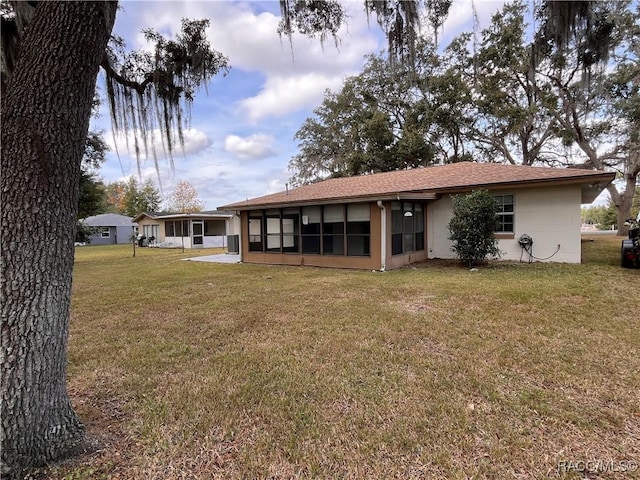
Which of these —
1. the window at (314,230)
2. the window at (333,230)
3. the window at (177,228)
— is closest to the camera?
the window at (314,230)

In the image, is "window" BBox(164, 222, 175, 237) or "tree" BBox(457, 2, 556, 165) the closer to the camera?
"tree" BBox(457, 2, 556, 165)

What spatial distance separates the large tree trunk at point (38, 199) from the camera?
1.90 metres

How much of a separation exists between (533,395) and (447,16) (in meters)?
3.09

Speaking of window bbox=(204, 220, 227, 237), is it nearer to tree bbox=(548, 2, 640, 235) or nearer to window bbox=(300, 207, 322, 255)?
window bbox=(300, 207, 322, 255)

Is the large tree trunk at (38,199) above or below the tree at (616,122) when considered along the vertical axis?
below

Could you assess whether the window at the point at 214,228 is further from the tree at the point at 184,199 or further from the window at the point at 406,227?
the tree at the point at 184,199

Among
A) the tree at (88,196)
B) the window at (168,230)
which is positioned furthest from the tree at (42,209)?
the window at (168,230)

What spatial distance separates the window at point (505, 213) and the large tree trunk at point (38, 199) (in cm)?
1097

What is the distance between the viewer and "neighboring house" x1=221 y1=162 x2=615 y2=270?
9.59 m

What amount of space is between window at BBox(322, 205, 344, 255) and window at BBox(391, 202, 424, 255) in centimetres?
161

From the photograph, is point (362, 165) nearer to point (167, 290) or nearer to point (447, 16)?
point (167, 290)

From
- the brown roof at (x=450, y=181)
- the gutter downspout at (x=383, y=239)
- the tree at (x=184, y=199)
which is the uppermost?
the tree at (x=184, y=199)

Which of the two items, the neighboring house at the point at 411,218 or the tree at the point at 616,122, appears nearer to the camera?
the neighboring house at the point at 411,218

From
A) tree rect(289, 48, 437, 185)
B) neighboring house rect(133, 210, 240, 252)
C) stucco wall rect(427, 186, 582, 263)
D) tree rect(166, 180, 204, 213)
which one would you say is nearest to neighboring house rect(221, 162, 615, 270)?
stucco wall rect(427, 186, 582, 263)
